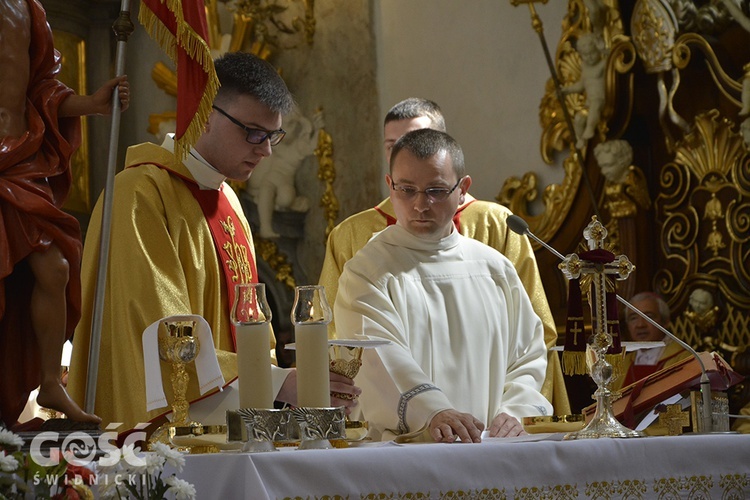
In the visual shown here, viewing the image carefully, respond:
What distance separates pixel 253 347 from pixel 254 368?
0.05m

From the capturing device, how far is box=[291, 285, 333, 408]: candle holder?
9.26 ft

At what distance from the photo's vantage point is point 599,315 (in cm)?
329

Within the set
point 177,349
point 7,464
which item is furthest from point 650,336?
point 7,464

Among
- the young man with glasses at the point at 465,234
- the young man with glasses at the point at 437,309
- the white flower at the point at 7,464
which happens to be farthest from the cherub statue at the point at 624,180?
the white flower at the point at 7,464

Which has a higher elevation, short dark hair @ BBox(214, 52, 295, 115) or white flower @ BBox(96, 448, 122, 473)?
short dark hair @ BBox(214, 52, 295, 115)

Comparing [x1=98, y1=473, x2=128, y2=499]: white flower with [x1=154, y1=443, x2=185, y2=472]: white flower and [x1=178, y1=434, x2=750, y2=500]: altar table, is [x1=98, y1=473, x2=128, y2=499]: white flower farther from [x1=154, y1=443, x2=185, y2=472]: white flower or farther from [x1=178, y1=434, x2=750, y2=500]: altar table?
[x1=178, y1=434, x2=750, y2=500]: altar table

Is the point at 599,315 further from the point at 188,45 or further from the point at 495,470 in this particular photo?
the point at 188,45

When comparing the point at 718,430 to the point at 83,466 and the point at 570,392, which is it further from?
the point at 570,392

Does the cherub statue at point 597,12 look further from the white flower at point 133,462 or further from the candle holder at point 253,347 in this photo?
the white flower at point 133,462

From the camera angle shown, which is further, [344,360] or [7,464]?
[344,360]

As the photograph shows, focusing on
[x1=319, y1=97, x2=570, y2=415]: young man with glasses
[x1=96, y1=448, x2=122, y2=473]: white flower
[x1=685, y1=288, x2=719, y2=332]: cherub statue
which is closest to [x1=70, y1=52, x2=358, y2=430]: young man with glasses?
[x1=96, y1=448, x2=122, y2=473]: white flower

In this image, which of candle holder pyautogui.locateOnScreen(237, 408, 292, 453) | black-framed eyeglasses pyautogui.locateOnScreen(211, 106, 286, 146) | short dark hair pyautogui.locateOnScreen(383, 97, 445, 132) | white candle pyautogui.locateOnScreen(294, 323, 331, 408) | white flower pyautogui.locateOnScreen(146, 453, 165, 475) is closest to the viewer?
white flower pyautogui.locateOnScreen(146, 453, 165, 475)

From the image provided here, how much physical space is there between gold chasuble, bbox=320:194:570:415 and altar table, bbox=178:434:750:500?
5.32 ft

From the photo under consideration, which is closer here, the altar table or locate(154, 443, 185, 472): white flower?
locate(154, 443, 185, 472): white flower
